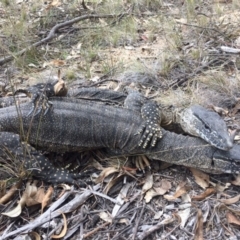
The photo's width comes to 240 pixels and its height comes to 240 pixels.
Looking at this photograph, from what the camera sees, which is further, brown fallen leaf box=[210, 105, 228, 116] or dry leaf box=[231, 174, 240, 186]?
brown fallen leaf box=[210, 105, 228, 116]

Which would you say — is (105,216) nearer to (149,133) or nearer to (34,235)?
(34,235)

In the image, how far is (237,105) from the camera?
4.25 metres

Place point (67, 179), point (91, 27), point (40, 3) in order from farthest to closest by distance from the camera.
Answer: point (40, 3)
point (91, 27)
point (67, 179)

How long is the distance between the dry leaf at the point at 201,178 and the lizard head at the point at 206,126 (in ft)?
0.93

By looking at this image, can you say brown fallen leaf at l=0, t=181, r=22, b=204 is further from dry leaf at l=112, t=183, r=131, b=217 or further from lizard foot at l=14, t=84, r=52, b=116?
dry leaf at l=112, t=183, r=131, b=217

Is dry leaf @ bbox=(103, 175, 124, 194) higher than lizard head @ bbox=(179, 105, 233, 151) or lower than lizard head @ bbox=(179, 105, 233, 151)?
lower

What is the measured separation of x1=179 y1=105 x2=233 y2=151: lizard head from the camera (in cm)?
334

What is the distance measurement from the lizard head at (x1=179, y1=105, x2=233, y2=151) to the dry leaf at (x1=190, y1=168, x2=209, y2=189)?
0.28 metres

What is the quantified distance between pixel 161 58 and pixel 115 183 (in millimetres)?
2052

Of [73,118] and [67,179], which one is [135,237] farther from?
[73,118]

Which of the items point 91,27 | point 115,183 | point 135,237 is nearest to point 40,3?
point 91,27

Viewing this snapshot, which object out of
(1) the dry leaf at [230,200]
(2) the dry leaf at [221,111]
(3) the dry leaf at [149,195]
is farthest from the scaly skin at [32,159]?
(2) the dry leaf at [221,111]

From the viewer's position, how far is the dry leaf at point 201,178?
11.3 feet

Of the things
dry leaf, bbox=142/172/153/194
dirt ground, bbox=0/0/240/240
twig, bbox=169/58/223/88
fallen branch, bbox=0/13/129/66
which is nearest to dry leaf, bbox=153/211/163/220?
dirt ground, bbox=0/0/240/240
